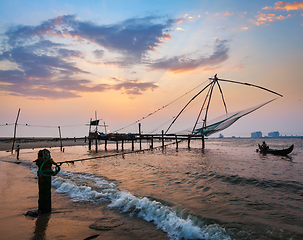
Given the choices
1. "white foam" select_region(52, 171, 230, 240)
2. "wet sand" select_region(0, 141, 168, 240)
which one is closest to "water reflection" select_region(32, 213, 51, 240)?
"wet sand" select_region(0, 141, 168, 240)

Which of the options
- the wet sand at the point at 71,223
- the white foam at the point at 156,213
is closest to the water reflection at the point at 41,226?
the wet sand at the point at 71,223

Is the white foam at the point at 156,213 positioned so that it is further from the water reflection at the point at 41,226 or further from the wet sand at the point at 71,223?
the water reflection at the point at 41,226

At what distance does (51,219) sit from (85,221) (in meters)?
0.99

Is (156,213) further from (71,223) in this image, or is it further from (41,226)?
(41,226)

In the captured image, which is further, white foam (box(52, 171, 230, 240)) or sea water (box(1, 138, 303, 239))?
sea water (box(1, 138, 303, 239))

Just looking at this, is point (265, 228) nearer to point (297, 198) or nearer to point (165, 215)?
point (165, 215)

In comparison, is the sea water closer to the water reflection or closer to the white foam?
the white foam

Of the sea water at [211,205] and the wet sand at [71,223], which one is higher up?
the wet sand at [71,223]

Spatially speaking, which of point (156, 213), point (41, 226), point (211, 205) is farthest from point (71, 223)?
point (211, 205)

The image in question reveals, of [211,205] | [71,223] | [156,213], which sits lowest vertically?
[211,205]

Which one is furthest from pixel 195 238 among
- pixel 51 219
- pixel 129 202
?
pixel 51 219

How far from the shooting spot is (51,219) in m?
4.89

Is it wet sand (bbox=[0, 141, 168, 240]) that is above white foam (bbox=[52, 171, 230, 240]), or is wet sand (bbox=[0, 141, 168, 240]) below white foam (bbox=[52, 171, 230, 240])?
above

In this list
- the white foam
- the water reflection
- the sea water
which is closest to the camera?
the water reflection
